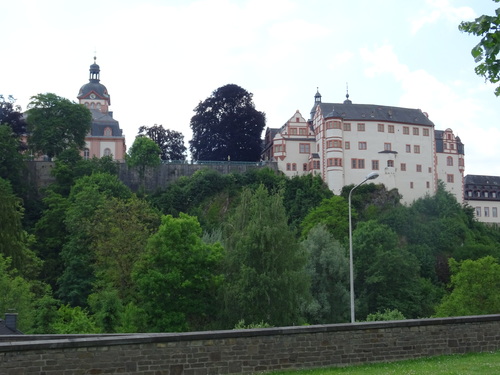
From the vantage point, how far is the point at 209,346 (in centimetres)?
1627

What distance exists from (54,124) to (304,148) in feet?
99.9

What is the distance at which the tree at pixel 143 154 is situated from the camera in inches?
3334

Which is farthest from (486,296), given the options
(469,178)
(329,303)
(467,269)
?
(469,178)

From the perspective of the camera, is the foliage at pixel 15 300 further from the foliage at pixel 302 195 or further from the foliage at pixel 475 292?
the foliage at pixel 302 195

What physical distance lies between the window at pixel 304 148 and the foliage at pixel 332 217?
42.2 feet

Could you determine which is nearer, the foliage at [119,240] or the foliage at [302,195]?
the foliage at [119,240]

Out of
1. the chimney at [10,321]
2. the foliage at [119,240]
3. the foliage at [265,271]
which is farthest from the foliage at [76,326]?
the chimney at [10,321]

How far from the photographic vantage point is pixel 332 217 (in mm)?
76938

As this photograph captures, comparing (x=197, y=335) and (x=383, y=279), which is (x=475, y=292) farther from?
(x=197, y=335)

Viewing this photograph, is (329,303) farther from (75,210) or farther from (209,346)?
(209,346)

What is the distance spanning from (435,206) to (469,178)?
23945 mm

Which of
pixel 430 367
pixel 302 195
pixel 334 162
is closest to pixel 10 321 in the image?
pixel 430 367

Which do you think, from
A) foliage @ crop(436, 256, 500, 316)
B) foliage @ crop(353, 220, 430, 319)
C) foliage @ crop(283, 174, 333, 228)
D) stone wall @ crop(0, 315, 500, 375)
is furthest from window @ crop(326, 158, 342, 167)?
stone wall @ crop(0, 315, 500, 375)

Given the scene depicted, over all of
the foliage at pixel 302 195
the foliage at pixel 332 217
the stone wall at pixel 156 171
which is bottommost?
the foliage at pixel 332 217
